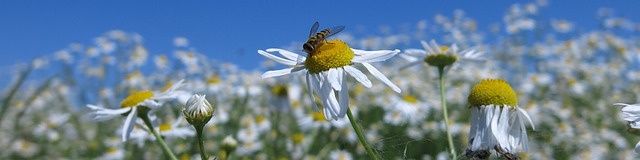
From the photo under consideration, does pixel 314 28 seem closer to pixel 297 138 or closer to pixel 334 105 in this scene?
pixel 334 105

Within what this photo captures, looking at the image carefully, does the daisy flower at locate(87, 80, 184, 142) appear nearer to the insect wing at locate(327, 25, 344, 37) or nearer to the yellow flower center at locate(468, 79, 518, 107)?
the insect wing at locate(327, 25, 344, 37)

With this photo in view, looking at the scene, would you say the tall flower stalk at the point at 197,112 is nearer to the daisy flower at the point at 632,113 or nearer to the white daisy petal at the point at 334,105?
the white daisy petal at the point at 334,105

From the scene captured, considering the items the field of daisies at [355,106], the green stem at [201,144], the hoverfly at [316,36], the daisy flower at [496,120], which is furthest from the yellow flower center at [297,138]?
the green stem at [201,144]

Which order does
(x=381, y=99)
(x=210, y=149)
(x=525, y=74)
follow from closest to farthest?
(x=210, y=149), (x=381, y=99), (x=525, y=74)

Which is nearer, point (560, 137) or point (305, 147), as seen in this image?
point (305, 147)

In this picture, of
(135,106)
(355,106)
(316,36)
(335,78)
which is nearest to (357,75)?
(335,78)

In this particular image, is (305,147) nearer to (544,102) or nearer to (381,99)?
(381,99)

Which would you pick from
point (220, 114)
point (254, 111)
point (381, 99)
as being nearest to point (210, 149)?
point (220, 114)
